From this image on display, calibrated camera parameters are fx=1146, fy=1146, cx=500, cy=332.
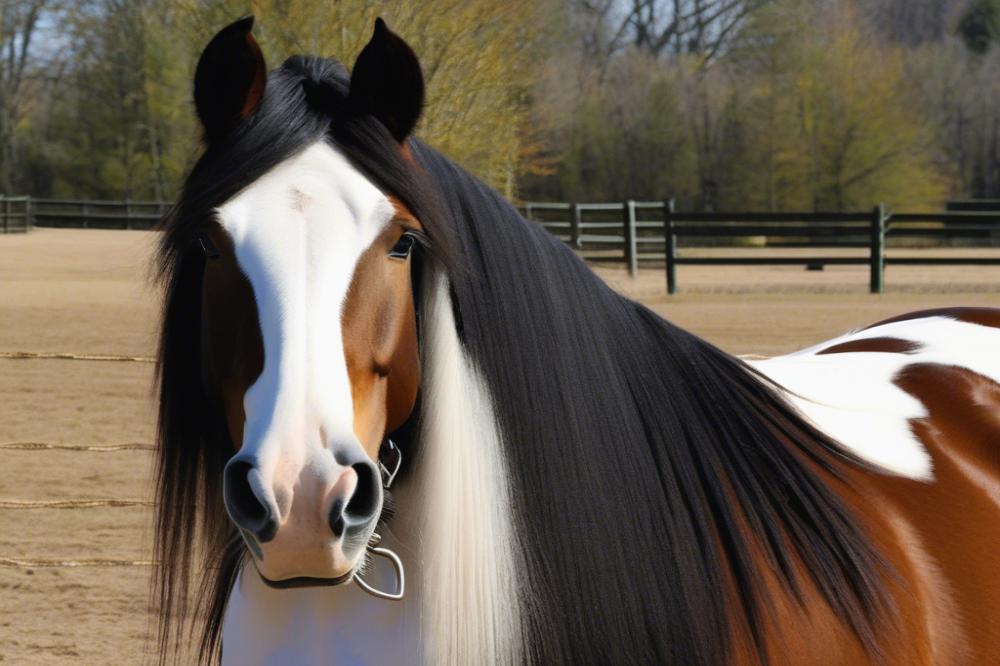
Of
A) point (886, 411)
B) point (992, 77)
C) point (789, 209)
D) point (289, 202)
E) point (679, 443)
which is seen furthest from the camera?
point (992, 77)

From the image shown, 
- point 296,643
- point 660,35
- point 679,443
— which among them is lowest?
point 296,643

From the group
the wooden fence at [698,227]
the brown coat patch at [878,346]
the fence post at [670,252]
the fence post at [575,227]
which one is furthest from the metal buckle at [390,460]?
the fence post at [575,227]

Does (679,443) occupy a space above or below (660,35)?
below

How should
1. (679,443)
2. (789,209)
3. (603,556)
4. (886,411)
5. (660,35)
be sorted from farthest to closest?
1. (660,35)
2. (789,209)
3. (886,411)
4. (679,443)
5. (603,556)

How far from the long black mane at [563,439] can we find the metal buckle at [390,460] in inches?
5.8

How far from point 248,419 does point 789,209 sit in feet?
115

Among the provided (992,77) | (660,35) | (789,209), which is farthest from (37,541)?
(660,35)

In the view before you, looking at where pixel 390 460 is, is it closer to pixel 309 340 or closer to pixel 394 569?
pixel 394 569

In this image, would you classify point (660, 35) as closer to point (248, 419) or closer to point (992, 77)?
point (992, 77)

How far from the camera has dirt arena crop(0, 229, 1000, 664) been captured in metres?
4.75

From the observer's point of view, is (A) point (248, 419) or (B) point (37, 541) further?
(B) point (37, 541)

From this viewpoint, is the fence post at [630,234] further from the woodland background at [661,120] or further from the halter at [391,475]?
the halter at [391,475]

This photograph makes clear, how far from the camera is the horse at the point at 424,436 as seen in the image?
1370 millimetres

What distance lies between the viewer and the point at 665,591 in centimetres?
159
